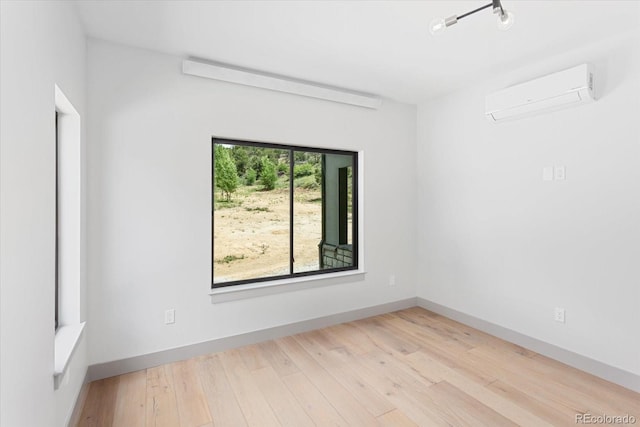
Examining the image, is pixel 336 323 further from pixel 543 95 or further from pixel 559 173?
pixel 543 95

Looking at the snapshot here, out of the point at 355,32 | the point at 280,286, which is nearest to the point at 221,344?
the point at 280,286

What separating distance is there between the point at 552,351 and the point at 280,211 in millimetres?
2715

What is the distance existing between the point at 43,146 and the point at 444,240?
11.5ft

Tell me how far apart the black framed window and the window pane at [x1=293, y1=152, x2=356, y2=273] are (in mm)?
10

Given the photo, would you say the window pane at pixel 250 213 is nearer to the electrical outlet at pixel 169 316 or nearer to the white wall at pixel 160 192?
the white wall at pixel 160 192

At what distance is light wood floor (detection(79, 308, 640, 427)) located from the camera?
1996 millimetres

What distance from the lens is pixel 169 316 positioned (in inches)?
104

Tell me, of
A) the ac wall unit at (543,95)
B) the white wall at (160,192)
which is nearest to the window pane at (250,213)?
the white wall at (160,192)

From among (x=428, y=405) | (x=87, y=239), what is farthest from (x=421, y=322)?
(x=87, y=239)

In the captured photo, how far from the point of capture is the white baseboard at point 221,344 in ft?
7.98

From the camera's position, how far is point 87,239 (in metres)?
2.34

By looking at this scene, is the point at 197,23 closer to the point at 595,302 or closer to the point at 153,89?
the point at 153,89

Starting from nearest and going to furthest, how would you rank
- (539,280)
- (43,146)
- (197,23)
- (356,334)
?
(43,146), (197,23), (539,280), (356,334)

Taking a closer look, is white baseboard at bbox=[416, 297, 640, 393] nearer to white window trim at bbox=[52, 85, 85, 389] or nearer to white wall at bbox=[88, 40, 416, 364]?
white wall at bbox=[88, 40, 416, 364]
